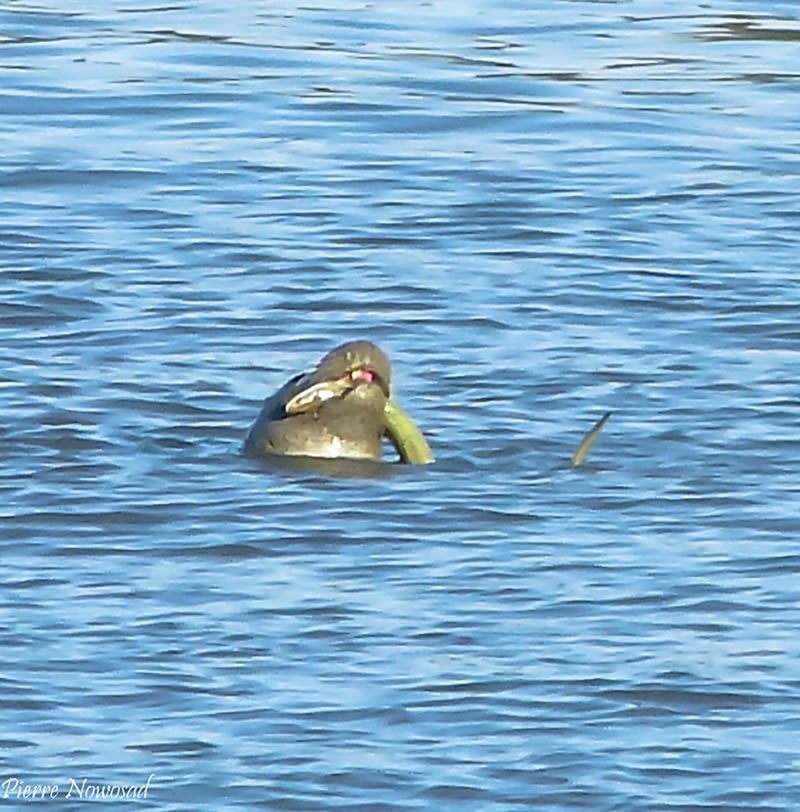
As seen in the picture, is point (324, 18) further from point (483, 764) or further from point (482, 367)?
point (483, 764)

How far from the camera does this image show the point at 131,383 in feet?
33.3

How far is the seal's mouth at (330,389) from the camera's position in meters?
9.33

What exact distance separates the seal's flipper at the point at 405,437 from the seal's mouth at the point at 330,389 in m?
0.09

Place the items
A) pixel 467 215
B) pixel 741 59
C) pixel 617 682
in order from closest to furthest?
pixel 617 682 < pixel 467 215 < pixel 741 59

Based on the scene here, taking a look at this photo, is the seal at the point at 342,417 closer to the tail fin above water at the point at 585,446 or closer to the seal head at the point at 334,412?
the seal head at the point at 334,412

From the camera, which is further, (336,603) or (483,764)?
(336,603)

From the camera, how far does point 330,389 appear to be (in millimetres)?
9367

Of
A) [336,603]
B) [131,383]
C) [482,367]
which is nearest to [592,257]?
[482,367]

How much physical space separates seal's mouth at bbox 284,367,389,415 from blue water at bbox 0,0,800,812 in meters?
0.25

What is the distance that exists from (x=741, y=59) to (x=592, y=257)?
5.03 m

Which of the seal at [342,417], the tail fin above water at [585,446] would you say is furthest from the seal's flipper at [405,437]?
the tail fin above water at [585,446]

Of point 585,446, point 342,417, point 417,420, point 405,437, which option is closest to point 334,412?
point 342,417

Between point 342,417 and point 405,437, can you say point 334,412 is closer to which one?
point 342,417

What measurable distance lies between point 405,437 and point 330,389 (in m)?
0.29
